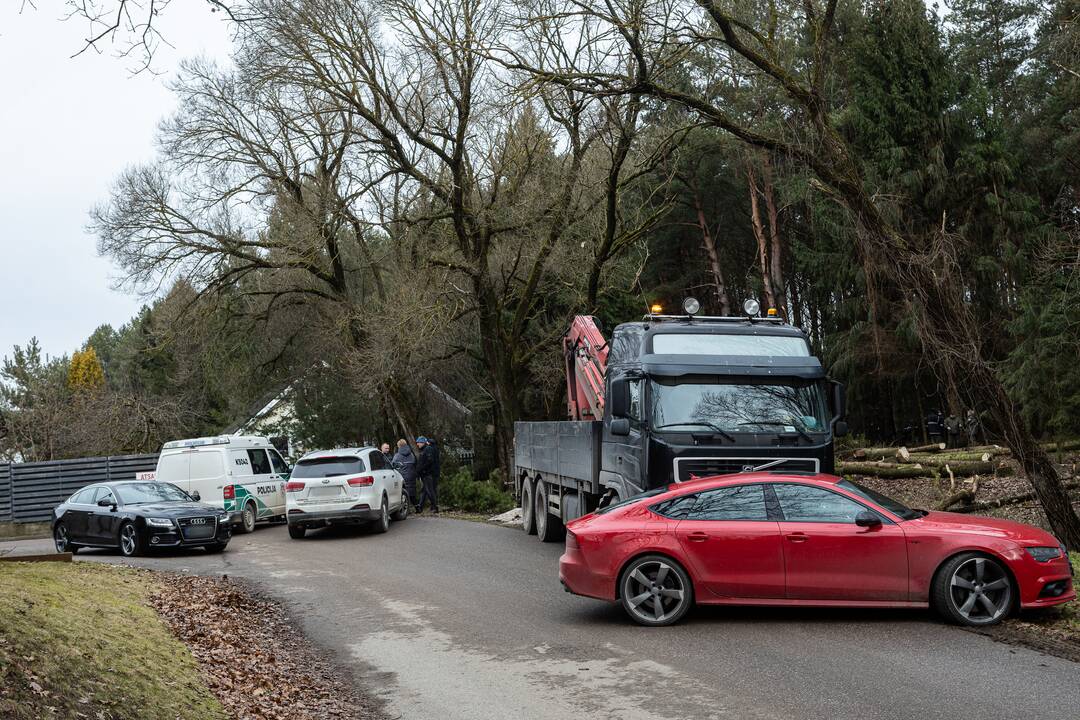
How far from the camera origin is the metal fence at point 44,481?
30.0m

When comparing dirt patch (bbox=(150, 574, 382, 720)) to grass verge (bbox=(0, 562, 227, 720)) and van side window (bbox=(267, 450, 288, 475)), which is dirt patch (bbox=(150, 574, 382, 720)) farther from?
van side window (bbox=(267, 450, 288, 475))

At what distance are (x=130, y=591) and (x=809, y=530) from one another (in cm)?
745

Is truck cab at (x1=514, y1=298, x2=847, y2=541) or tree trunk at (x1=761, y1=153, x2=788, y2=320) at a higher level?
tree trunk at (x1=761, y1=153, x2=788, y2=320)

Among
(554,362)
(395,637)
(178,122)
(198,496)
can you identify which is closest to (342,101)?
(178,122)

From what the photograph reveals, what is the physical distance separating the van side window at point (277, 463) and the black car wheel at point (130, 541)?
6.16 m

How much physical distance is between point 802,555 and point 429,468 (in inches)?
690

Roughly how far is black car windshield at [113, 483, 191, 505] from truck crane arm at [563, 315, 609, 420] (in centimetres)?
759

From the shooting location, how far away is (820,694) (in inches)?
282

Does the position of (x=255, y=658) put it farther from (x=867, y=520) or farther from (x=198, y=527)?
(x=198, y=527)

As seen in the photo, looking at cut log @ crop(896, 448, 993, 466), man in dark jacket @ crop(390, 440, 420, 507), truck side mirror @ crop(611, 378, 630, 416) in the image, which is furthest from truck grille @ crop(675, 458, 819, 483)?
man in dark jacket @ crop(390, 440, 420, 507)

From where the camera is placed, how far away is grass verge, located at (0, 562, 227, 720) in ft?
18.4

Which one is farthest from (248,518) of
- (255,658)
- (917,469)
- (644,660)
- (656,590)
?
(644,660)

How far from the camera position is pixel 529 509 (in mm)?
19938

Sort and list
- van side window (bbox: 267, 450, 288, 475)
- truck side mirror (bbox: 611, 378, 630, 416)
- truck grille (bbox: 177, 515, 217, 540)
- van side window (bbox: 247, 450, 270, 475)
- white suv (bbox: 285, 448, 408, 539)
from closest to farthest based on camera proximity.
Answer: truck side mirror (bbox: 611, 378, 630, 416)
truck grille (bbox: 177, 515, 217, 540)
white suv (bbox: 285, 448, 408, 539)
van side window (bbox: 247, 450, 270, 475)
van side window (bbox: 267, 450, 288, 475)
